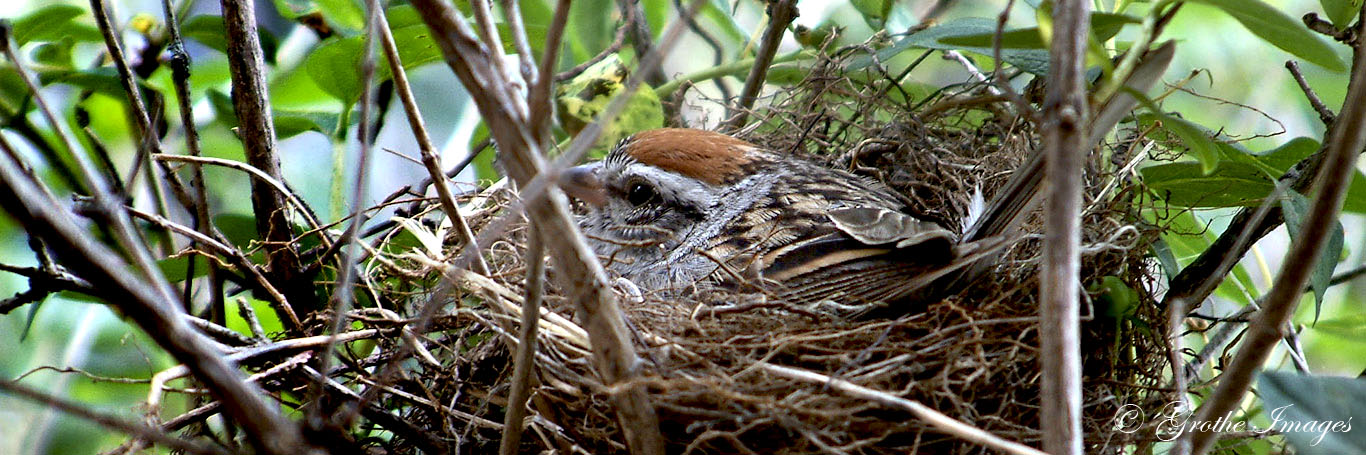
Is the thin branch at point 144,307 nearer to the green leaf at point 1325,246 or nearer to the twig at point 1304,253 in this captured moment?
the twig at point 1304,253

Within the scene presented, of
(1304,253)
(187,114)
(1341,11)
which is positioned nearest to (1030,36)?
(1304,253)

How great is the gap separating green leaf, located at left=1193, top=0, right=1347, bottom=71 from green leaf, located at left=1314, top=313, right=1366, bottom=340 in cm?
108

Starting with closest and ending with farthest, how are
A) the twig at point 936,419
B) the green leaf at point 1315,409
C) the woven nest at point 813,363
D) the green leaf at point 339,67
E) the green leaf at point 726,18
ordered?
the twig at point 936,419 < the green leaf at point 1315,409 < the woven nest at point 813,363 < the green leaf at point 339,67 < the green leaf at point 726,18

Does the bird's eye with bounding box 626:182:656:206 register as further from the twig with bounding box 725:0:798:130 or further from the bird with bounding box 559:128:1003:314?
the twig with bounding box 725:0:798:130

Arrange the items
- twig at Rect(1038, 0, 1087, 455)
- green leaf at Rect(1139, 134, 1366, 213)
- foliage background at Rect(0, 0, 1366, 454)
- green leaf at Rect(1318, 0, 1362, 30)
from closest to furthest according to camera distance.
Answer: twig at Rect(1038, 0, 1087, 455), green leaf at Rect(1318, 0, 1362, 30), green leaf at Rect(1139, 134, 1366, 213), foliage background at Rect(0, 0, 1366, 454)

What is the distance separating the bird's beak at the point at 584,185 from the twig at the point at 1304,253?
161cm

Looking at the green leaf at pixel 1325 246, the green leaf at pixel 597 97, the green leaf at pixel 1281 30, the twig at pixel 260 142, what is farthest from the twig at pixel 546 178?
the green leaf at pixel 597 97

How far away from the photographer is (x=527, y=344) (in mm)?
1404

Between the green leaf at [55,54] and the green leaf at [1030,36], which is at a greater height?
the green leaf at [55,54]

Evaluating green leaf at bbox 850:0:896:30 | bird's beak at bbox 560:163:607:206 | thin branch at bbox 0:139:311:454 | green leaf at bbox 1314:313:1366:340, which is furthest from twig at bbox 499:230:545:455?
green leaf at bbox 1314:313:1366:340

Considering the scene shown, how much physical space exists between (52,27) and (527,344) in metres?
1.77

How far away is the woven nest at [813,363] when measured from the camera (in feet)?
5.39

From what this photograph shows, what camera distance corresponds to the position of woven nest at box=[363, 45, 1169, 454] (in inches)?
64.7

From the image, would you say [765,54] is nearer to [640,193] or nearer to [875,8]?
[875,8]
